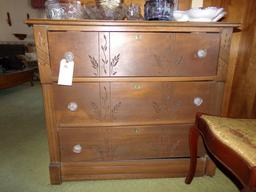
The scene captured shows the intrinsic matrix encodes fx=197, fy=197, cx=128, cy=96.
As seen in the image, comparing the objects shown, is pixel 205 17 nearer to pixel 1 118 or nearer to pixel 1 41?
pixel 1 118

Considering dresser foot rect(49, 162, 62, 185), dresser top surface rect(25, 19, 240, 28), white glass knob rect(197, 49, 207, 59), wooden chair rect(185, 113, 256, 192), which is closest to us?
wooden chair rect(185, 113, 256, 192)

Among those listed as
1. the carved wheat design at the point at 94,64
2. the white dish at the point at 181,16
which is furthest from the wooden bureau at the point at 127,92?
the white dish at the point at 181,16

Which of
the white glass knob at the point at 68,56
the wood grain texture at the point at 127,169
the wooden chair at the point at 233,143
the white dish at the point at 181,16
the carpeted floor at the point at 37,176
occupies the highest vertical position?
the white dish at the point at 181,16

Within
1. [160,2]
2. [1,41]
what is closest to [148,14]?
[160,2]

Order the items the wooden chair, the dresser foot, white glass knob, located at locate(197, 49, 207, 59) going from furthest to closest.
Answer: the dresser foot, white glass knob, located at locate(197, 49, 207, 59), the wooden chair

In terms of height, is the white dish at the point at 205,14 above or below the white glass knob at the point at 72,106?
above

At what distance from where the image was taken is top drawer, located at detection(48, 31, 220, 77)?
3.19ft

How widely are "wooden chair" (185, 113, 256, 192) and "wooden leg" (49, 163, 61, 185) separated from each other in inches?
30.8

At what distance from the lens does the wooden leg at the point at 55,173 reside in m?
1.15

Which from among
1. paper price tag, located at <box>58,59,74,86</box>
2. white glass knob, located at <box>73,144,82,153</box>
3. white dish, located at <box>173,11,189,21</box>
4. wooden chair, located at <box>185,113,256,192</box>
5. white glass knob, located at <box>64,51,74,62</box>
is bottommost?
white glass knob, located at <box>73,144,82,153</box>

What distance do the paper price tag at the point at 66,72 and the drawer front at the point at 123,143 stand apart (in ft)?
0.94

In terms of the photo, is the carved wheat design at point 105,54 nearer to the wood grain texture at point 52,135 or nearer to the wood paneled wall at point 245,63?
the wood grain texture at point 52,135

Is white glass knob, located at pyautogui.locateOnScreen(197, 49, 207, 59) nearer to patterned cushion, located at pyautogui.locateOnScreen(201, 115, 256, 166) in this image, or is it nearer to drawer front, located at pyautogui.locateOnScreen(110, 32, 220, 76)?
drawer front, located at pyautogui.locateOnScreen(110, 32, 220, 76)

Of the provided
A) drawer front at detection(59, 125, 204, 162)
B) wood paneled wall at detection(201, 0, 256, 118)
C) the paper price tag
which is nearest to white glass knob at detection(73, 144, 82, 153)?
drawer front at detection(59, 125, 204, 162)
